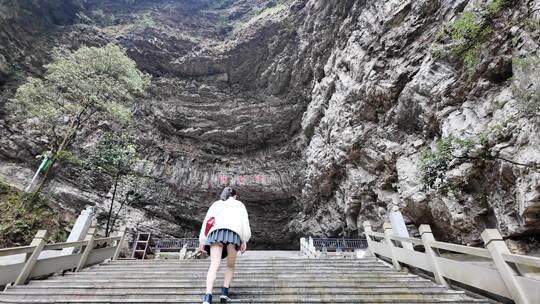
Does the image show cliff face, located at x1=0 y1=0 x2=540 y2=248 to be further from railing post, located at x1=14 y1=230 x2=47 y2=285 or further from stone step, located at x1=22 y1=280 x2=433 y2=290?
railing post, located at x1=14 y1=230 x2=47 y2=285

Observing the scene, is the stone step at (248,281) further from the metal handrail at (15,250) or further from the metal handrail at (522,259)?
the metal handrail at (522,259)

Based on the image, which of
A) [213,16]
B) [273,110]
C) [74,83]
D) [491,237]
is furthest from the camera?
[213,16]

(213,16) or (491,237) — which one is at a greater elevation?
(213,16)

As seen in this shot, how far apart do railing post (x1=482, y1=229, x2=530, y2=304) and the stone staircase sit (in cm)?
44

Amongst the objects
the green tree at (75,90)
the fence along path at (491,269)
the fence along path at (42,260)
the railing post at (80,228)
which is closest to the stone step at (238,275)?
the fence along path at (42,260)

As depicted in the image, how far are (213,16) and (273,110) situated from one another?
13.3 meters

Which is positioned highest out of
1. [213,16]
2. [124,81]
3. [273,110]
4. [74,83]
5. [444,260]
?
[213,16]

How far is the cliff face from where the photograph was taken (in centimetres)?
671

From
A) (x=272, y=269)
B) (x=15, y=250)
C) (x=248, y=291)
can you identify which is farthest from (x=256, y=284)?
(x=15, y=250)

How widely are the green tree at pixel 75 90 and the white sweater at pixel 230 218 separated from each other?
10.7m

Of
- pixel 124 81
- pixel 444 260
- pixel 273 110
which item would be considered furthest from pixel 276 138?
pixel 444 260

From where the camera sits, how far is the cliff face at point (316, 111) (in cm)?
671

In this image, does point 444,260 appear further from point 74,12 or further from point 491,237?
point 74,12

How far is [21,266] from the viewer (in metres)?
4.15
